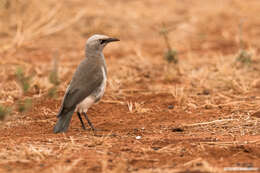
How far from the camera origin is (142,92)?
24.1 ft

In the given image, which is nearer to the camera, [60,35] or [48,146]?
[48,146]

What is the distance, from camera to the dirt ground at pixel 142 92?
4.12m

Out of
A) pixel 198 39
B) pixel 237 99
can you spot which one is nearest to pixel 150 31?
pixel 198 39

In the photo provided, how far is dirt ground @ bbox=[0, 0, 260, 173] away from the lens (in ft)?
13.5

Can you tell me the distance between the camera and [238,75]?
7.61 metres

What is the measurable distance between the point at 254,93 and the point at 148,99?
163 cm

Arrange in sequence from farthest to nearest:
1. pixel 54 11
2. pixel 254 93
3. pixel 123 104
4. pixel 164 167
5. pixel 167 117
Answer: pixel 54 11, pixel 254 93, pixel 123 104, pixel 167 117, pixel 164 167

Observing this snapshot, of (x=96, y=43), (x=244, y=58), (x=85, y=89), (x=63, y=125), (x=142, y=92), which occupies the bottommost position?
(x=63, y=125)

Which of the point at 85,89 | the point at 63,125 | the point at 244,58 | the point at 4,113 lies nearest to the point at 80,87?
the point at 85,89

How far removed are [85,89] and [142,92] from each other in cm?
217

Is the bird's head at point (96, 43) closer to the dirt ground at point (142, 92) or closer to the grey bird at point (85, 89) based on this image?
the grey bird at point (85, 89)

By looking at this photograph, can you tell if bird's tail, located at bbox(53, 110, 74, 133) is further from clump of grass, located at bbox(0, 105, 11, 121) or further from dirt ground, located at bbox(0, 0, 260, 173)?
clump of grass, located at bbox(0, 105, 11, 121)

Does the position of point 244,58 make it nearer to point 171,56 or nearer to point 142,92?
point 171,56

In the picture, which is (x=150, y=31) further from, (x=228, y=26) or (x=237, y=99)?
(x=237, y=99)
